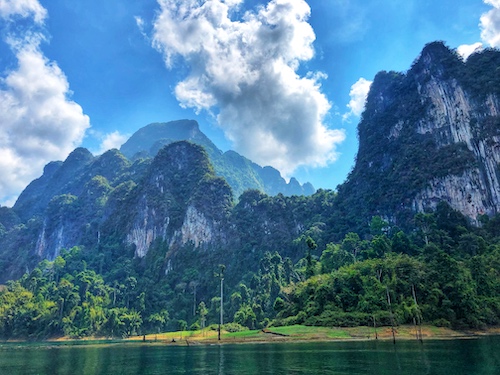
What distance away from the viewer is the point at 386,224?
297 ft

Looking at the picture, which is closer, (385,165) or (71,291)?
(71,291)

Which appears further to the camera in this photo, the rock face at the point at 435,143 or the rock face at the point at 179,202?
the rock face at the point at 179,202

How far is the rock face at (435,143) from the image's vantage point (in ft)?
259

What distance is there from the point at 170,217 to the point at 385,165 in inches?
2990

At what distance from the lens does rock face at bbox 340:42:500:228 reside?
79062mm

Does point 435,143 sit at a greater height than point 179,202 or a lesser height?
lesser

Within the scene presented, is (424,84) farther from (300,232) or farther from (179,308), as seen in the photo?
(179,308)

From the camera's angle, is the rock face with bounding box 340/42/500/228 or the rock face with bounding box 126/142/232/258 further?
the rock face with bounding box 126/142/232/258

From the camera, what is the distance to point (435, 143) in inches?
3570

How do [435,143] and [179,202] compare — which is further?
[179,202]

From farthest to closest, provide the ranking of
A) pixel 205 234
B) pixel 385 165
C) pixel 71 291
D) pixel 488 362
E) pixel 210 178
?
pixel 210 178 → pixel 205 234 → pixel 385 165 → pixel 71 291 → pixel 488 362

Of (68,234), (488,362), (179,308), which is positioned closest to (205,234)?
(179,308)

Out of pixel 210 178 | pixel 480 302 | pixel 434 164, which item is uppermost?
pixel 210 178

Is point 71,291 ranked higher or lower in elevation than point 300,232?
lower
